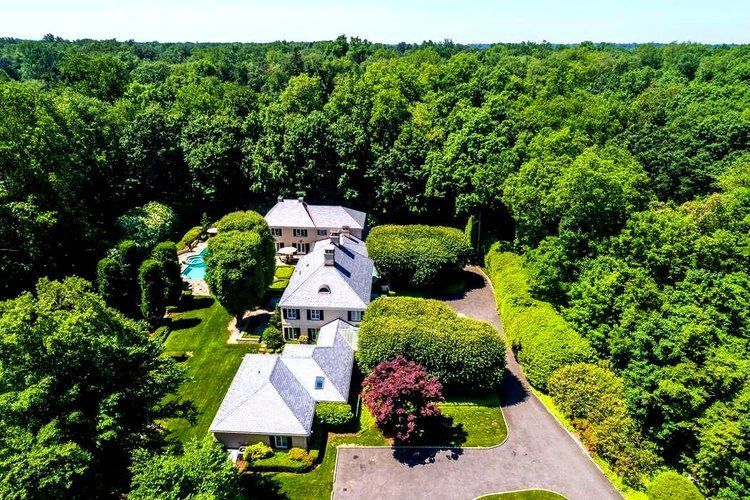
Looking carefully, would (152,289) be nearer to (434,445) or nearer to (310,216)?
(310,216)

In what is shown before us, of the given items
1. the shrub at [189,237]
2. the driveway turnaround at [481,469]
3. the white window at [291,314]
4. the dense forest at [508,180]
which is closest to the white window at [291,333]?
the white window at [291,314]

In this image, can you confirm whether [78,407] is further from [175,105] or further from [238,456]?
[175,105]

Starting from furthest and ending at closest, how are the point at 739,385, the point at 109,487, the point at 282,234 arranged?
the point at 282,234 < the point at 739,385 < the point at 109,487

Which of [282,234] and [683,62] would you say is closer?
[282,234]

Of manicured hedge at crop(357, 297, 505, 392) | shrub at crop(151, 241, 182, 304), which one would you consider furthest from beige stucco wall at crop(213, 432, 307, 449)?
shrub at crop(151, 241, 182, 304)

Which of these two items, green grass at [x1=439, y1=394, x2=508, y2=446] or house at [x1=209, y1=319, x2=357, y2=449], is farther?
green grass at [x1=439, y1=394, x2=508, y2=446]

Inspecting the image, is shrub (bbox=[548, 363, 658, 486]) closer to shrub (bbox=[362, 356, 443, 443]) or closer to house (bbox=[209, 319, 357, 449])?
shrub (bbox=[362, 356, 443, 443])

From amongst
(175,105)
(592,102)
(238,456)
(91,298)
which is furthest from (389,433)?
(175,105)
